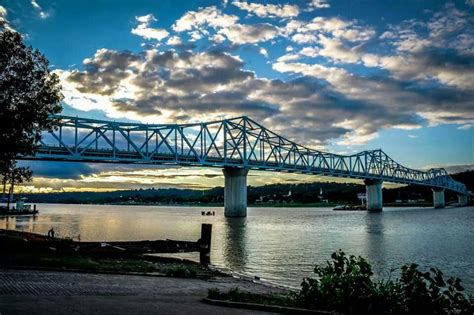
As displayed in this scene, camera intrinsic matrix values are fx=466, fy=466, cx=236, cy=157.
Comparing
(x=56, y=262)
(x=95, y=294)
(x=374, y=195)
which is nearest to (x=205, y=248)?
(x=56, y=262)

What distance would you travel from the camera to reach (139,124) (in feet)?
340

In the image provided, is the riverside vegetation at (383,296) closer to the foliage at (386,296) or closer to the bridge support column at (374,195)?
the foliage at (386,296)

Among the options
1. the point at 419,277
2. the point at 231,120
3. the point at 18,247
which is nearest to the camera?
the point at 419,277

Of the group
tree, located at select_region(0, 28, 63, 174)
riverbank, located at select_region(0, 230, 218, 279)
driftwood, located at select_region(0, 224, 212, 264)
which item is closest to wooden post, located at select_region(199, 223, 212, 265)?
driftwood, located at select_region(0, 224, 212, 264)

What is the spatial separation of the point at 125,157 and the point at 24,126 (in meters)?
75.3

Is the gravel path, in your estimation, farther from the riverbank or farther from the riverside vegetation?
the riverside vegetation

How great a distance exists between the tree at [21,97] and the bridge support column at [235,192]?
8696cm

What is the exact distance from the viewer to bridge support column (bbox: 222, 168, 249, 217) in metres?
111

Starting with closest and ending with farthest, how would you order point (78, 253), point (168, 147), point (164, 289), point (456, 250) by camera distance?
point (164, 289)
point (78, 253)
point (456, 250)
point (168, 147)

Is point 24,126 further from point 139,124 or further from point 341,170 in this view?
point 341,170

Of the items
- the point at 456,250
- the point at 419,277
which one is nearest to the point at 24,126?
the point at 419,277

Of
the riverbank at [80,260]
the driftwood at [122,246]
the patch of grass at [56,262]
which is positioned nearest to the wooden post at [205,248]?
the driftwood at [122,246]

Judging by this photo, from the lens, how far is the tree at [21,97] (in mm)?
22969

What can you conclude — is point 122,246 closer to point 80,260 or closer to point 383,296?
point 80,260
